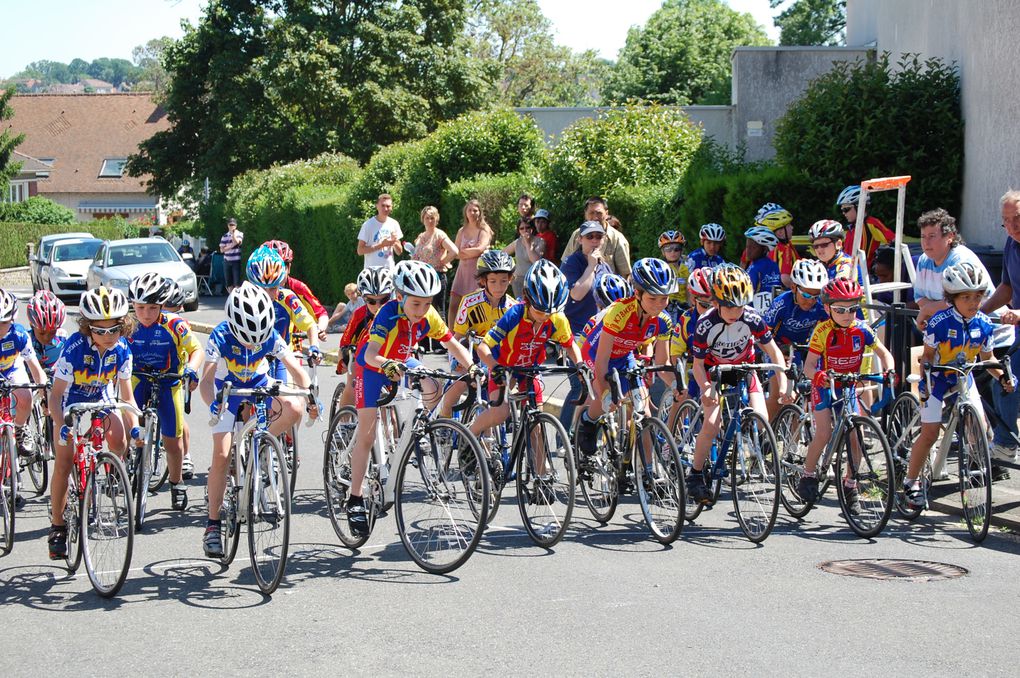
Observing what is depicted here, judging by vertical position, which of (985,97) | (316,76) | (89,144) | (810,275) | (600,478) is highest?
(89,144)

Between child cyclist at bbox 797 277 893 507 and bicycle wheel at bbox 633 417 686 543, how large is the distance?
1030 millimetres

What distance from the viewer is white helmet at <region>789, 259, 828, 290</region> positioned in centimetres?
941

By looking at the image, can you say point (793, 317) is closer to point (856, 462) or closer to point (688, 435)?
point (688, 435)

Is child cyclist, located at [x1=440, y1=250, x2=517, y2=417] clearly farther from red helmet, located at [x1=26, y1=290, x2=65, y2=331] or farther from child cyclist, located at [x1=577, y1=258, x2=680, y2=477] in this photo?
red helmet, located at [x1=26, y1=290, x2=65, y2=331]

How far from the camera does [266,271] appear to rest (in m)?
10.1

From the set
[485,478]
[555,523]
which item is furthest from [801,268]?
[485,478]

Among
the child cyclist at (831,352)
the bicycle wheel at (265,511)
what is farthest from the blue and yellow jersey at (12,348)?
the child cyclist at (831,352)

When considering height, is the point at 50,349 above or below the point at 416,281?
below

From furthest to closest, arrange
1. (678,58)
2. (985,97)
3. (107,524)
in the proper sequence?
1. (678,58)
2. (985,97)
3. (107,524)

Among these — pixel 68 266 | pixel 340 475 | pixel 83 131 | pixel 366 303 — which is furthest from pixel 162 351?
pixel 83 131

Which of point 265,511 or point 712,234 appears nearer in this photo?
point 265,511

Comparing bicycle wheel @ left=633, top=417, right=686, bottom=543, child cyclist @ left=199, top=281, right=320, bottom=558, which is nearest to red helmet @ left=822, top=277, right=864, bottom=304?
bicycle wheel @ left=633, top=417, right=686, bottom=543

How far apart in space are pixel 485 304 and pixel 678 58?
45846mm

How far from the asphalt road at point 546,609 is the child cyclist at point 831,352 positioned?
399mm
